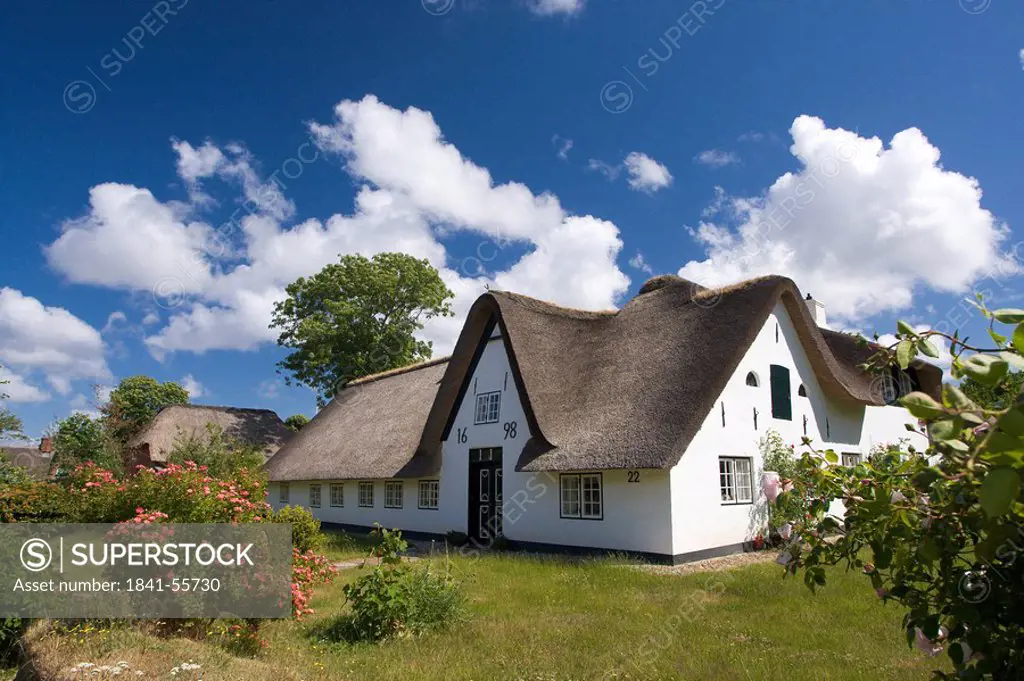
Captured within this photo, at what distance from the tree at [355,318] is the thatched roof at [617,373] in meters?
12.8

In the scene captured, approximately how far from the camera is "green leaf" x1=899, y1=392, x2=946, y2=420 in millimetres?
1589

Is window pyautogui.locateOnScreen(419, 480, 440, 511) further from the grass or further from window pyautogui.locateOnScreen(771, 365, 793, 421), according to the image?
window pyautogui.locateOnScreen(771, 365, 793, 421)

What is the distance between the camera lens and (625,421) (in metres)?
14.5

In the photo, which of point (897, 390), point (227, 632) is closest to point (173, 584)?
point (227, 632)

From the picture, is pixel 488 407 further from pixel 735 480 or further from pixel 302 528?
pixel 302 528

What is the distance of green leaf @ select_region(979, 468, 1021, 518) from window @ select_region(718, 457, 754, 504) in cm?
1448

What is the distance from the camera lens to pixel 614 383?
1595 cm

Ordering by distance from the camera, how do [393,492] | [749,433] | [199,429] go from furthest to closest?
1. [199,429]
2. [393,492]
3. [749,433]

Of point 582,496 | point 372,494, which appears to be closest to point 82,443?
point 372,494

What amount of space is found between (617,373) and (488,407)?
3.95 meters

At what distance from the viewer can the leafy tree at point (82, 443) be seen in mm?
26953

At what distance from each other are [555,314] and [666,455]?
7045 mm

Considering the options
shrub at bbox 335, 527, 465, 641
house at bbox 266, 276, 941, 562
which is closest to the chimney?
house at bbox 266, 276, 941, 562

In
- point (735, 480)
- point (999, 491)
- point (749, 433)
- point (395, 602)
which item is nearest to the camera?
point (999, 491)
